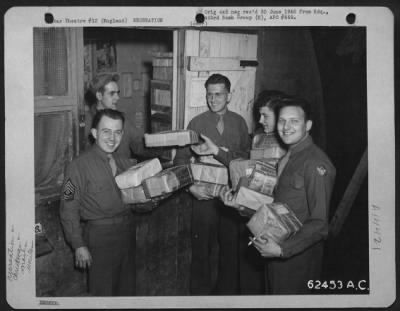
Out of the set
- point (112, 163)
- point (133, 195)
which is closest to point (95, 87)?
point (112, 163)

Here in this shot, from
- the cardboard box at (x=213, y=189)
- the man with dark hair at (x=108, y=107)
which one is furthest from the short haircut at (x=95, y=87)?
the cardboard box at (x=213, y=189)

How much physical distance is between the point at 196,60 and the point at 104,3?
0.29 meters

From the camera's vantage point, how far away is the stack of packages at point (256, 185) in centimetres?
155

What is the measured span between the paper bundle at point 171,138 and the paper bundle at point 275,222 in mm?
278

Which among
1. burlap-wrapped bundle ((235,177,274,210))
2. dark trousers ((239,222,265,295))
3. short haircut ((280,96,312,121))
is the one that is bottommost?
dark trousers ((239,222,265,295))

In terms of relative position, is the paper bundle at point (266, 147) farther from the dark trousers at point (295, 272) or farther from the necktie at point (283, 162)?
the dark trousers at point (295, 272)

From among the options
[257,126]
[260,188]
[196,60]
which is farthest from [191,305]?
[196,60]

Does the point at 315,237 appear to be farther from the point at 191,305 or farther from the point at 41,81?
the point at 41,81

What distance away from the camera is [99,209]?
1571 mm

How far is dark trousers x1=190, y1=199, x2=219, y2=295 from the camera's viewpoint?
5.41ft

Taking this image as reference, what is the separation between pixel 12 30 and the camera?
1.55 metres

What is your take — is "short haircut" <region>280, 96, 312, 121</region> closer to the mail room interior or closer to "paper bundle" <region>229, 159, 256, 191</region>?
the mail room interior

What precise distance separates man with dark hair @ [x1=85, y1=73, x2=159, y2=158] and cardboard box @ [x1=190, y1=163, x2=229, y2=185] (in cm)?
12

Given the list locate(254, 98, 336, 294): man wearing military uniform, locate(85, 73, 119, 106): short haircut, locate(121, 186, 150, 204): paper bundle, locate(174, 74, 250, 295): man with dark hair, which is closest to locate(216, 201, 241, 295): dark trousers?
locate(174, 74, 250, 295): man with dark hair
